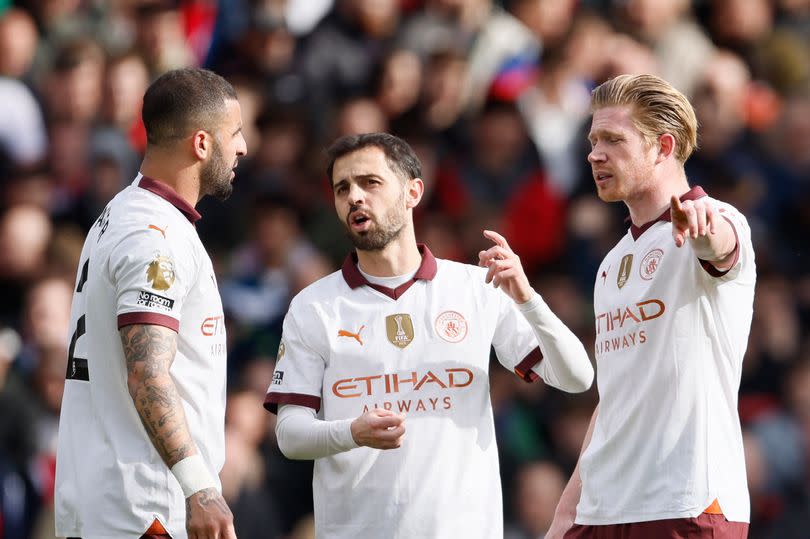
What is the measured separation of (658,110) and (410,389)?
155cm

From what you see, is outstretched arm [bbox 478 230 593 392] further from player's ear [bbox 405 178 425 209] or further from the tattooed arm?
the tattooed arm

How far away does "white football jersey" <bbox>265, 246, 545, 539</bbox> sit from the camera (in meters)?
5.98

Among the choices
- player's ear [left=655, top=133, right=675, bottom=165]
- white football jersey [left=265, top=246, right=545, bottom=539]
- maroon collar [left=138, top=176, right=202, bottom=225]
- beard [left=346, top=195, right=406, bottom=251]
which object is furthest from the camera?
beard [left=346, top=195, right=406, bottom=251]

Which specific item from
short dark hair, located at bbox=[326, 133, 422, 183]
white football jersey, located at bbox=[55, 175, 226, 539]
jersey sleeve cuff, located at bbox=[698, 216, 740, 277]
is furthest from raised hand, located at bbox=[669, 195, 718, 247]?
short dark hair, located at bbox=[326, 133, 422, 183]

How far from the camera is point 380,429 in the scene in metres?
5.51

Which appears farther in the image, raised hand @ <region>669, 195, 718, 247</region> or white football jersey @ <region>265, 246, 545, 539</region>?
white football jersey @ <region>265, 246, 545, 539</region>

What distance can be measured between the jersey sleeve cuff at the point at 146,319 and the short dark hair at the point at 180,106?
0.81m

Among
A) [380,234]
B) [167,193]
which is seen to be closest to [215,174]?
[167,193]

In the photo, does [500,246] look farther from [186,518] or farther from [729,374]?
[186,518]

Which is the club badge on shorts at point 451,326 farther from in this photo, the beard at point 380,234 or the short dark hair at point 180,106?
the short dark hair at point 180,106

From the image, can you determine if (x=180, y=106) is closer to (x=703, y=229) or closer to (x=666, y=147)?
(x=666, y=147)

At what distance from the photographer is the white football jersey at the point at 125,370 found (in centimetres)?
504

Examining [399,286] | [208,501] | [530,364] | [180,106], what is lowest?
[208,501]

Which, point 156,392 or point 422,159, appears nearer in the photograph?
point 156,392
